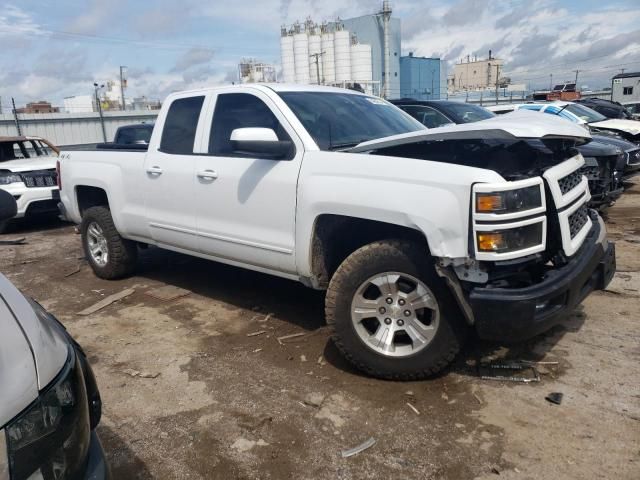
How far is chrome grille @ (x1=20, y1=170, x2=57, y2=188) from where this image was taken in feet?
29.6

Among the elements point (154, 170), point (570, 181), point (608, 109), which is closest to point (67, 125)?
point (154, 170)

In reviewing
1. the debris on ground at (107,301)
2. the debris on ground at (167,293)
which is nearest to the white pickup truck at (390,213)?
the debris on ground at (167,293)

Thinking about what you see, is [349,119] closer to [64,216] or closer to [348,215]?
[348,215]

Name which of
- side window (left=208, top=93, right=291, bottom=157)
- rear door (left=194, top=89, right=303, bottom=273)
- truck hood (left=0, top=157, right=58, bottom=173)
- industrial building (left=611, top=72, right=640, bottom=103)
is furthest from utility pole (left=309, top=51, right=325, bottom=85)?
rear door (left=194, top=89, right=303, bottom=273)

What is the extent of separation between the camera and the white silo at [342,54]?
49.7 meters

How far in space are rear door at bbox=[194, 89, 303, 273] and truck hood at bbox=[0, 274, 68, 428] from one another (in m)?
2.20

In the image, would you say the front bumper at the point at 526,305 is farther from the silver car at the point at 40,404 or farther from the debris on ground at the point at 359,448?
the silver car at the point at 40,404

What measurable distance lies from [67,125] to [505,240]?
22857mm

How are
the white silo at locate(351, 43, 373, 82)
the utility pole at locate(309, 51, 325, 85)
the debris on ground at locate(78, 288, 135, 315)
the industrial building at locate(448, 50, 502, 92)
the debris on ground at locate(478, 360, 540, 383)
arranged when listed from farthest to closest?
the industrial building at locate(448, 50, 502, 92), the white silo at locate(351, 43, 373, 82), the utility pole at locate(309, 51, 325, 85), the debris on ground at locate(78, 288, 135, 315), the debris on ground at locate(478, 360, 540, 383)

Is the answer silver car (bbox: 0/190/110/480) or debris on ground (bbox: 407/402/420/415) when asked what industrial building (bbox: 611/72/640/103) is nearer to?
debris on ground (bbox: 407/402/420/415)

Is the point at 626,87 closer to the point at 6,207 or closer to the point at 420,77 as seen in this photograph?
the point at 420,77

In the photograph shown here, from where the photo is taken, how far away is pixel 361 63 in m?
50.3

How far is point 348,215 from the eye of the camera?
134 inches

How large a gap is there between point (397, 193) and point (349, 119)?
133cm
